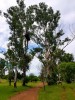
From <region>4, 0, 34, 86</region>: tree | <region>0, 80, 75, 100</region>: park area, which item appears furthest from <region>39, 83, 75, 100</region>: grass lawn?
<region>4, 0, 34, 86</region>: tree

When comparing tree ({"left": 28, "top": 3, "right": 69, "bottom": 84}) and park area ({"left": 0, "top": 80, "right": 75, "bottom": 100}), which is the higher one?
tree ({"left": 28, "top": 3, "right": 69, "bottom": 84})

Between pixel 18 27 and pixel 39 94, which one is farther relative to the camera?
pixel 18 27

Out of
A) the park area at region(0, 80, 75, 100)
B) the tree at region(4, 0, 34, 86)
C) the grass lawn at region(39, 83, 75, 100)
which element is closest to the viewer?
the grass lawn at region(39, 83, 75, 100)

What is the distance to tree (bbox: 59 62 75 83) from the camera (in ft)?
293

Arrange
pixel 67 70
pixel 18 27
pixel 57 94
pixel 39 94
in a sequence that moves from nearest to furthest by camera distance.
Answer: pixel 57 94 → pixel 39 94 → pixel 18 27 → pixel 67 70

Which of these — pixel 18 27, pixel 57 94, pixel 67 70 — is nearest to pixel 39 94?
pixel 57 94

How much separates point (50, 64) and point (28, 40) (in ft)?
Answer: 34.7

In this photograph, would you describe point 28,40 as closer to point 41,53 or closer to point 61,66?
point 41,53

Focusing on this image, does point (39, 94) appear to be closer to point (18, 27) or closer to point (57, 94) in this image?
point (57, 94)

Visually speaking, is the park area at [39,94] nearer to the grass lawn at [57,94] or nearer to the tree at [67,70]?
the grass lawn at [57,94]

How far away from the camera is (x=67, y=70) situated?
90.8 metres

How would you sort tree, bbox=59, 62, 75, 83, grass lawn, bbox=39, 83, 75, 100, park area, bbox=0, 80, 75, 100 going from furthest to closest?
1. tree, bbox=59, 62, 75, 83
2. park area, bbox=0, 80, 75, 100
3. grass lawn, bbox=39, 83, 75, 100

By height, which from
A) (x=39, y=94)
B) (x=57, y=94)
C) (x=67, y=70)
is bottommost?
(x=57, y=94)

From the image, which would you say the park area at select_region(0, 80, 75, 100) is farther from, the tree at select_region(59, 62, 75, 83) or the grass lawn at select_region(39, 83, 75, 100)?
the tree at select_region(59, 62, 75, 83)
